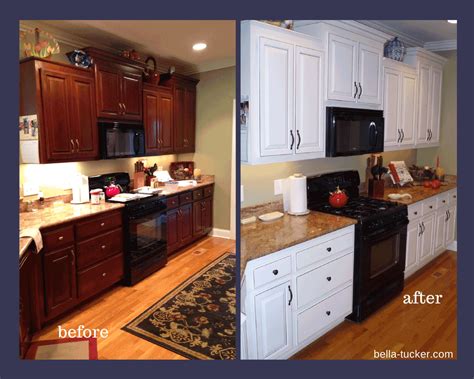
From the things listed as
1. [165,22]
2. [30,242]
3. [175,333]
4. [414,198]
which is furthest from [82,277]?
[414,198]

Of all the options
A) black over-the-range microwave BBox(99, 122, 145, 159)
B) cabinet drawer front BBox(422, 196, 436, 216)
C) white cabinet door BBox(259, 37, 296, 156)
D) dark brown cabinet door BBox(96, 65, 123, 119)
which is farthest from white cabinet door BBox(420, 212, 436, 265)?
dark brown cabinet door BBox(96, 65, 123, 119)

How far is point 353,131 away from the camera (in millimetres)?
2395

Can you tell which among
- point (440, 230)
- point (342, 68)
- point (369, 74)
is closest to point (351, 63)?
point (342, 68)

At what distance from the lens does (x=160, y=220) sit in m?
2.25

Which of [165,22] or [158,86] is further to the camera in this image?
[158,86]

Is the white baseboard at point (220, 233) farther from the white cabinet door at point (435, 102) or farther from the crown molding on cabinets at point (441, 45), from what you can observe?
the crown molding on cabinets at point (441, 45)

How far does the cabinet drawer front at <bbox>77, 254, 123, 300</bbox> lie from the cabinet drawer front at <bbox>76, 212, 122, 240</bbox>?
0.23 metres

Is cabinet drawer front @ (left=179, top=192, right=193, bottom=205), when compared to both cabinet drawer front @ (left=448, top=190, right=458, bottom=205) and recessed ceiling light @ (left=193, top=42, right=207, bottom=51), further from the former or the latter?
cabinet drawer front @ (left=448, top=190, right=458, bottom=205)

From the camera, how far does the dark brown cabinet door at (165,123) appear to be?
1.95 meters

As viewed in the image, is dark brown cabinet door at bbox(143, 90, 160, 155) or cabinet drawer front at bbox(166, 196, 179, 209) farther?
cabinet drawer front at bbox(166, 196, 179, 209)

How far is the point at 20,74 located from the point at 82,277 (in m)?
1.27

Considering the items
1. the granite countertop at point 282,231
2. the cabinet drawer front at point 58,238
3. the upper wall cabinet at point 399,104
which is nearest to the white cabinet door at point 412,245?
the upper wall cabinet at point 399,104

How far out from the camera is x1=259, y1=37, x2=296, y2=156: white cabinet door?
1.83 metres

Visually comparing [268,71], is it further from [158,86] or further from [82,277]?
[82,277]
